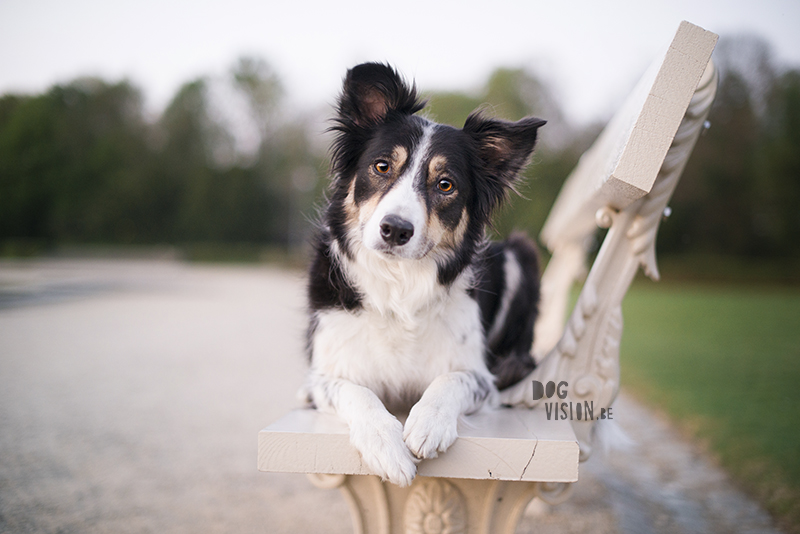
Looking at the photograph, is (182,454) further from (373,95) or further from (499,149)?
(499,149)

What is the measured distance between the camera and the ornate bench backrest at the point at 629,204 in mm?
1520

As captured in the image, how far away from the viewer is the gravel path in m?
2.93

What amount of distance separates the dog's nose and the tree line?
6116 millimetres

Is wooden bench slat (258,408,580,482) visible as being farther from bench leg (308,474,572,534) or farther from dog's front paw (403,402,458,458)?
A: bench leg (308,474,572,534)

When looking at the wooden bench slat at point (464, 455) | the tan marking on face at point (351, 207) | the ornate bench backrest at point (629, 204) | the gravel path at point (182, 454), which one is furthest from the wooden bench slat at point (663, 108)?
the gravel path at point (182, 454)

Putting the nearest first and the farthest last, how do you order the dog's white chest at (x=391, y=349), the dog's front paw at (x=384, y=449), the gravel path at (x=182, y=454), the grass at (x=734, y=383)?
the dog's front paw at (x=384, y=449), the dog's white chest at (x=391, y=349), the gravel path at (x=182, y=454), the grass at (x=734, y=383)

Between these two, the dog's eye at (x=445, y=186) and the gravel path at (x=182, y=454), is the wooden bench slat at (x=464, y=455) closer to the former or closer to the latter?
the dog's eye at (x=445, y=186)

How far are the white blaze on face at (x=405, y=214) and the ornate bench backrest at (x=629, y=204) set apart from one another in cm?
64

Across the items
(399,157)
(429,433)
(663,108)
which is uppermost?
(663,108)

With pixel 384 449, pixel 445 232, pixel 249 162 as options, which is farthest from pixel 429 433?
pixel 249 162

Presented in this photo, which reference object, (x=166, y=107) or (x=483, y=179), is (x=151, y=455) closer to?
(x=483, y=179)

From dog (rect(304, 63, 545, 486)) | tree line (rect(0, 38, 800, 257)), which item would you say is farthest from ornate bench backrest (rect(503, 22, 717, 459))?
tree line (rect(0, 38, 800, 257))

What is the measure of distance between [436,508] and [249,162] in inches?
1275

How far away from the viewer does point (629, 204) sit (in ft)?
6.08
